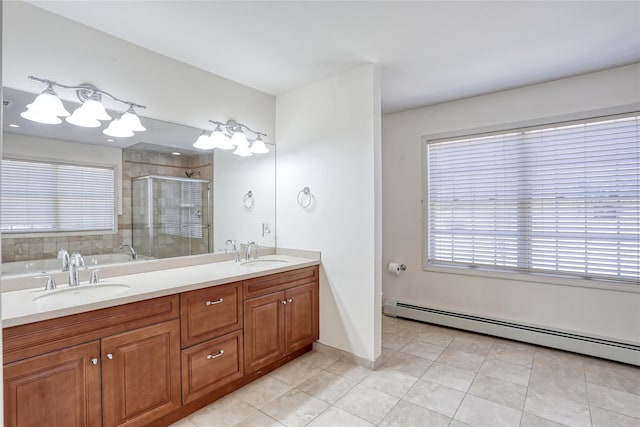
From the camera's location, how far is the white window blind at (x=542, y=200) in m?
2.80

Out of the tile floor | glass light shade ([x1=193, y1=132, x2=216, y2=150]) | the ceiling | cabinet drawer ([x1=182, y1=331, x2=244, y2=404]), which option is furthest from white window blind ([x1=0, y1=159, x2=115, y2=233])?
the tile floor

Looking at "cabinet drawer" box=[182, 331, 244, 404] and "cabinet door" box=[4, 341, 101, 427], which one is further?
"cabinet drawer" box=[182, 331, 244, 404]

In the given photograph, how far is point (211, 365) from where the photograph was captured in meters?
2.19

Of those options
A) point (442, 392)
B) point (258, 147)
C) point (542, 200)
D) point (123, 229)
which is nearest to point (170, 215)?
point (123, 229)

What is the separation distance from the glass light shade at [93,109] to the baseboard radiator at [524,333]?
132 inches

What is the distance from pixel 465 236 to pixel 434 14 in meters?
2.26

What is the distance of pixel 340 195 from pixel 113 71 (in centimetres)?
187

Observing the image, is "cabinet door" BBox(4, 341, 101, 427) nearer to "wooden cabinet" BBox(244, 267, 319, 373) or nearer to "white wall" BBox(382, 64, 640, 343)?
"wooden cabinet" BBox(244, 267, 319, 373)

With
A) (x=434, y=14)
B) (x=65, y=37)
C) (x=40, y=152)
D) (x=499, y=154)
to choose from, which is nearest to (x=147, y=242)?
(x=40, y=152)

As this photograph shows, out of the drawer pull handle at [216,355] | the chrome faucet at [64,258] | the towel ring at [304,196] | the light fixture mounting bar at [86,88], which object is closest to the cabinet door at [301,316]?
the drawer pull handle at [216,355]

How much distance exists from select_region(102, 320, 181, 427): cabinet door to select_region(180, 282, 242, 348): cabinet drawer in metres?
0.08

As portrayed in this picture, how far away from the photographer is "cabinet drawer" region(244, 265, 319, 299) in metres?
2.46

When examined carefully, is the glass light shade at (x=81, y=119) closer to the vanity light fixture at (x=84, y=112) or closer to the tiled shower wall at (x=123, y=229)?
the vanity light fixture at (x=84, y=112)

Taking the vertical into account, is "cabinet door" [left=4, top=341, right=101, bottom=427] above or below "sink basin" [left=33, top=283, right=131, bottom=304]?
below
